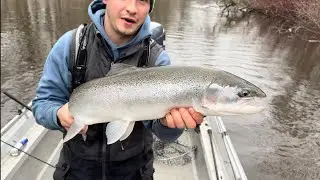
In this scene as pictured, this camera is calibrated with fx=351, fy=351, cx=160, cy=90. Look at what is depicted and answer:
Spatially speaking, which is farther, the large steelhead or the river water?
the river water

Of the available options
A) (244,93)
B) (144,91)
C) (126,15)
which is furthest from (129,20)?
(244,93)

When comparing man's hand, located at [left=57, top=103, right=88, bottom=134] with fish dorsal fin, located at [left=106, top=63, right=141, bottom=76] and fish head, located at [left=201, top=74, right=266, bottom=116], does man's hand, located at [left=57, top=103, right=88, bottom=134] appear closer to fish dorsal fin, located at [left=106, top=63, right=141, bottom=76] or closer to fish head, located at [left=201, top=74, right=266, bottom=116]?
fish dorsal fin, located at [left=106, top=63, right=141, bottom=76]

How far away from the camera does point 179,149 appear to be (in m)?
5.46

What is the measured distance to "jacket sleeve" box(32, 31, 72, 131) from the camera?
233 cm

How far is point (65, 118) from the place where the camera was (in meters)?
2.30

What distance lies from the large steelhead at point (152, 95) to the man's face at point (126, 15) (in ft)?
0.95

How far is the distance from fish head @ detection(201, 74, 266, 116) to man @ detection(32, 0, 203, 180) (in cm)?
33

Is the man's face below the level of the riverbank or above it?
Answer: above

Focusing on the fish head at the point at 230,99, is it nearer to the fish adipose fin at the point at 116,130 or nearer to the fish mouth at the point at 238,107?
the fish mouth at the point at 238,107

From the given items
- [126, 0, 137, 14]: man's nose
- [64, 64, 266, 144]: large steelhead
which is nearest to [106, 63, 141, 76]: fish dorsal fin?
[64, 64, 266, 144]: large steelhead

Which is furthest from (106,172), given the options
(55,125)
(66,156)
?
(55,125)

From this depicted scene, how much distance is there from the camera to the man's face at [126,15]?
2340mm

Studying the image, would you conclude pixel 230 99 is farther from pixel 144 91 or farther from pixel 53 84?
pixel 53 84

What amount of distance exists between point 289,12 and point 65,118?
28.2 m
